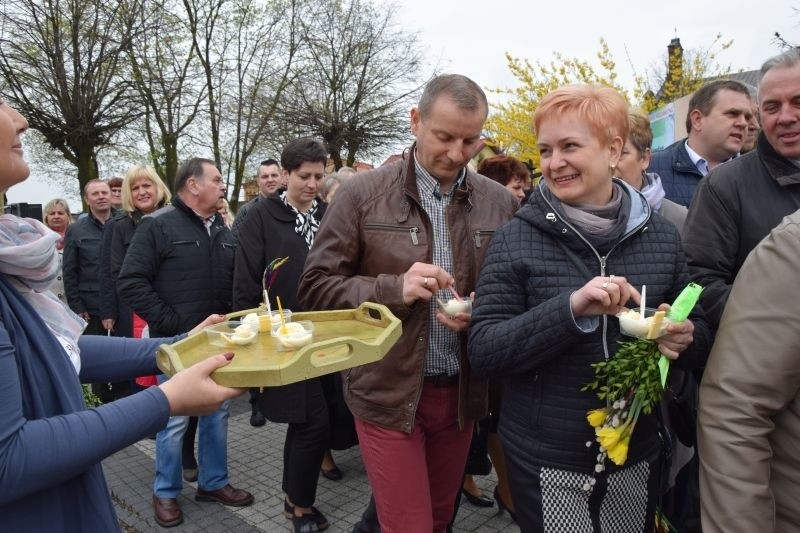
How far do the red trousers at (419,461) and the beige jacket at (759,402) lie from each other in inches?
45.9

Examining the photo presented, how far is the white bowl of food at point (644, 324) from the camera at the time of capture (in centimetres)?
164

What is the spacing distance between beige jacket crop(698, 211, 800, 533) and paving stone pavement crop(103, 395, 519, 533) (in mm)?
2452

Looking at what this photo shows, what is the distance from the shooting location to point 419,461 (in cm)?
239

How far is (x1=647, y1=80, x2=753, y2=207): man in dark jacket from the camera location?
374 centimetres

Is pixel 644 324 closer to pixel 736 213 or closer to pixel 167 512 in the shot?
pixel 736 213

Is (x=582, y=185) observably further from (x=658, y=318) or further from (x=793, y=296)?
(x=793, y=296)

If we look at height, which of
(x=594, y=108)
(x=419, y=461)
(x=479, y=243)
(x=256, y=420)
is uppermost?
(x=594, y=108)

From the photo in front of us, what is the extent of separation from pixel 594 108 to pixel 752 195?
2.73 feet

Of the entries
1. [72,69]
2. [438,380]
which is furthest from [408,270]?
[72,69]

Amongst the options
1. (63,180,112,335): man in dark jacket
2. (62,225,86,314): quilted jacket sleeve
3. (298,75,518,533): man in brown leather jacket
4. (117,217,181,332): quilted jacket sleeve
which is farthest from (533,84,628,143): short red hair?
(62,225,86,314): quilted jacket sleeve

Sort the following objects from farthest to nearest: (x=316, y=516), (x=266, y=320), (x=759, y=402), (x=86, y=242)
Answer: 1. (x=86, y=242)
2. (x=316, y=516)
3. (x=266, y=320)
4. (x=759, y=402)

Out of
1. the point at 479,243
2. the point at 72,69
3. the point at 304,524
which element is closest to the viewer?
the point at 479,243

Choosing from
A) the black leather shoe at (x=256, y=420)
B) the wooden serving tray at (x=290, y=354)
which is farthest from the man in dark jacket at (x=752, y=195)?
the black leather shoe at (x=256, y=420)

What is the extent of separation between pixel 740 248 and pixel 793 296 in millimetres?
1063
